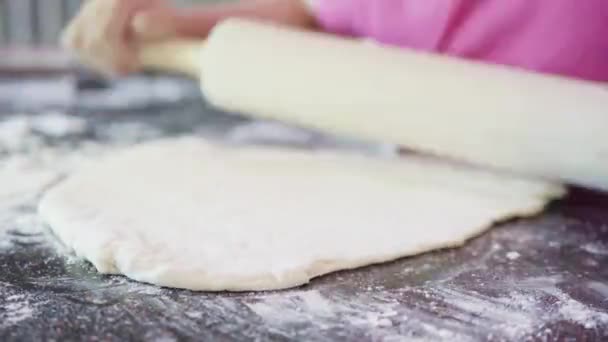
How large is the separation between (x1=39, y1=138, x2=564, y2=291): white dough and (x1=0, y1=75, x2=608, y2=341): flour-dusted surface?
2cm

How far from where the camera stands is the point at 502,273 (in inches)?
33.4

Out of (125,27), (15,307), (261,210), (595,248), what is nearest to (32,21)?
(125,27)

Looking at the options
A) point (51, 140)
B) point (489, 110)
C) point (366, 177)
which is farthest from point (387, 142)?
point (51, 140)

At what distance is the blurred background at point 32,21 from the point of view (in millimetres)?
1992

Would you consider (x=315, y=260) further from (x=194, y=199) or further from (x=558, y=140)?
(x=558, y=140)

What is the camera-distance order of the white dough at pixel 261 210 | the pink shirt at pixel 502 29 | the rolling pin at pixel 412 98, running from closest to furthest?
the white dough at pixel 261 210 < the rolling pin at pixel 412 98 < the pink shirt at pixel 502 29

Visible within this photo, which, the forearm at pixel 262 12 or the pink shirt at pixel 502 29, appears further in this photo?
the forearm at pixel 262 12

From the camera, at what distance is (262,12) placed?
1.42 m

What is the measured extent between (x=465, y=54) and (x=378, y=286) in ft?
1.73

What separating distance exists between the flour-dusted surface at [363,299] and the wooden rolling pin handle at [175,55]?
0.38m

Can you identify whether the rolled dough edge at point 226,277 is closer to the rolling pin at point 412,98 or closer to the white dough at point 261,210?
the white dough at point 261,210

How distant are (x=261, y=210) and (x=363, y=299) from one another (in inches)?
9.6

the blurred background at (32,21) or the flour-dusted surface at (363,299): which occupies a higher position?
the blurred background at (32,21)

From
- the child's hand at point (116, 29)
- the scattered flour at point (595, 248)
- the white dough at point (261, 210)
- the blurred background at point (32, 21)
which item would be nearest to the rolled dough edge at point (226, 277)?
the white dough at point (261, 210)
